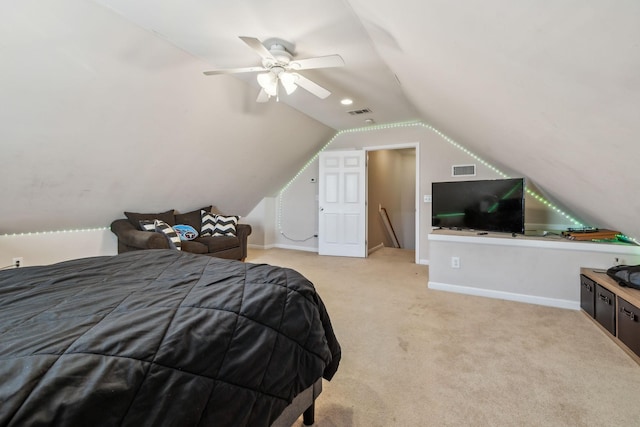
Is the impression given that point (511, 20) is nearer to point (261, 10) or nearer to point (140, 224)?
point (261, 10)

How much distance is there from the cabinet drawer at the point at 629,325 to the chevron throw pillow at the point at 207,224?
4.85 meters

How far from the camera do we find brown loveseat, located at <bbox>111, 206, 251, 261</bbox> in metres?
3.40

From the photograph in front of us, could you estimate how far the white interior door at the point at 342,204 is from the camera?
5371 mm

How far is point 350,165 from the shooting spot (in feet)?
17.8

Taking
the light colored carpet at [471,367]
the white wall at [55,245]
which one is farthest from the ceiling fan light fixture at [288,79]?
the white wall at [55,245]

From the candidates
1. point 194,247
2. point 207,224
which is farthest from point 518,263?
point 207,224

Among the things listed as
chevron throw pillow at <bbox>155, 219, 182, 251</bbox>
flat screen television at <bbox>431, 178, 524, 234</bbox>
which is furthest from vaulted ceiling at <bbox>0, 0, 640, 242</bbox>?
chevron throw pillow at <bbox>155, 219, 182, 251</bbox>

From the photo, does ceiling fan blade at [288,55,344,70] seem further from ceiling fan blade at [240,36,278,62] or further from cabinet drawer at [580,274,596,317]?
cabinet drawer at [580,274,596,317]

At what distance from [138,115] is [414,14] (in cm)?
266

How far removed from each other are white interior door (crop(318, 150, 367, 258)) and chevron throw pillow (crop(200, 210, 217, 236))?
6.50 feet

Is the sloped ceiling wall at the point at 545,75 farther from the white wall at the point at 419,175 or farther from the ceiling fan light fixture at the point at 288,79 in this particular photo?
the white wall at the point at 419,175

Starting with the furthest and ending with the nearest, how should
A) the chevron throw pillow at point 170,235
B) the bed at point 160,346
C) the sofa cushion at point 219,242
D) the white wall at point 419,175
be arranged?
the white wall at point 419,175, the sofa cushion at point 219,242, the chevron throw pillow at point 170,235, the bed at point 160,346

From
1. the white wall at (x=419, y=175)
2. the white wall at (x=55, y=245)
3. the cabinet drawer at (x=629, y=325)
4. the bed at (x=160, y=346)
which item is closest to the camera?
the bed at (x=160, y=346)

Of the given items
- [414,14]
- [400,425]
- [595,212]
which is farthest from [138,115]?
[595,212]
